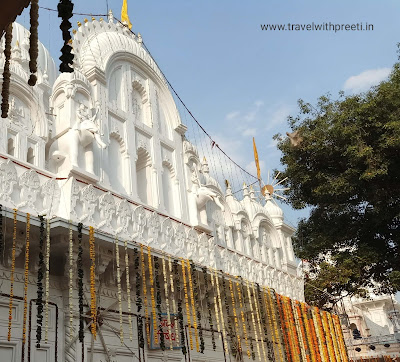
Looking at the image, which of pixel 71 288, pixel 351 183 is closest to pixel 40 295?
pixel 71 288

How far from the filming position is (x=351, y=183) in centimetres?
1497

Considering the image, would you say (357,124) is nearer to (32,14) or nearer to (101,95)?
(101,95)

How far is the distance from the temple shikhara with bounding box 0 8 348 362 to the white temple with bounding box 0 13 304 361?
0.12 ft

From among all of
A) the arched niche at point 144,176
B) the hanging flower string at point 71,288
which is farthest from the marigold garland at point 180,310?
the arched niche at point 144,176

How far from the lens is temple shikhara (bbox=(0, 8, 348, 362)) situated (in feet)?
29.5

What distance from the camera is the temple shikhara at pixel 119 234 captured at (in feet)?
29.5

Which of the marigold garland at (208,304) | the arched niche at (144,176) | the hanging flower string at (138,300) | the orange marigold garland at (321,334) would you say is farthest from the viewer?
the orange marigold garland at (321,334)

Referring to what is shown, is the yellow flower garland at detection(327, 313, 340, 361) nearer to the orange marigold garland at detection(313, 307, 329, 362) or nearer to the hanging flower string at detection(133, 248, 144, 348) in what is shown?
the orange marigold garland at detection(313, 307, 329, 362)

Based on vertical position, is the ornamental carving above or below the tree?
below

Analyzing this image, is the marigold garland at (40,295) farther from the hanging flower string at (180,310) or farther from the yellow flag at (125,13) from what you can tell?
the yellow flag at (125,13)

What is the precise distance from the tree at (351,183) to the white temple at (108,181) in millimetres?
2046

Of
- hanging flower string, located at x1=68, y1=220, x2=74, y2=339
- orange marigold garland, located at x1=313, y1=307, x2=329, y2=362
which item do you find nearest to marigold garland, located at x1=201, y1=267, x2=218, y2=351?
hanging flower string, located at x1=68, y1=220, x2=74, y2=339

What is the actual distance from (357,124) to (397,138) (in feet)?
4.90

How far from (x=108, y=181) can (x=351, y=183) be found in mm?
7469
